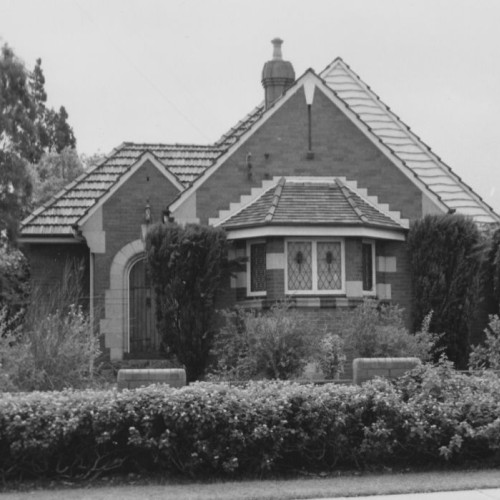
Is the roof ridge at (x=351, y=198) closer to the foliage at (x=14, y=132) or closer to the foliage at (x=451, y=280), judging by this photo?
the foliage at (x=451, y=280)

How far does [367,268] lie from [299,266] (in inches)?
68.6

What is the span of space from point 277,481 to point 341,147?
1106cm

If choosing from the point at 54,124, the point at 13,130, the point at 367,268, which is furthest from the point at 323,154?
the point at 54,124

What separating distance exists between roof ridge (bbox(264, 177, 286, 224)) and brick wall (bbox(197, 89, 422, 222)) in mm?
303

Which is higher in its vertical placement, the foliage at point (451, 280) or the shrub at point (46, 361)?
the foliage at point (451, 280)

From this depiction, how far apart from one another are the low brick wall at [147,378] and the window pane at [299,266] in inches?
275

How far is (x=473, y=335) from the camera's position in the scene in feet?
68.4

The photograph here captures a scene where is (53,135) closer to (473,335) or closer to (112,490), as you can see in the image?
(473,335)

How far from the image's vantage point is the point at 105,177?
903 inches

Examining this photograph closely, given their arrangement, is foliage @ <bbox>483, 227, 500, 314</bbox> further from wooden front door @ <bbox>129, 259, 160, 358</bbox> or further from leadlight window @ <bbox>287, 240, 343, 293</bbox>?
wooden front door @ <bbox>129, 259, 160, 358</bbox>

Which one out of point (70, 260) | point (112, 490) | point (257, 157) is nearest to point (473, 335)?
point (257, 157)

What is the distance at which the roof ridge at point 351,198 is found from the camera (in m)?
19.3

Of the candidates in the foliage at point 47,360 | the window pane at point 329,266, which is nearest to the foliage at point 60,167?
the window pane at point 329,266

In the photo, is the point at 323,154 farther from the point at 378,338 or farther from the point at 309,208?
the point at 378,338
